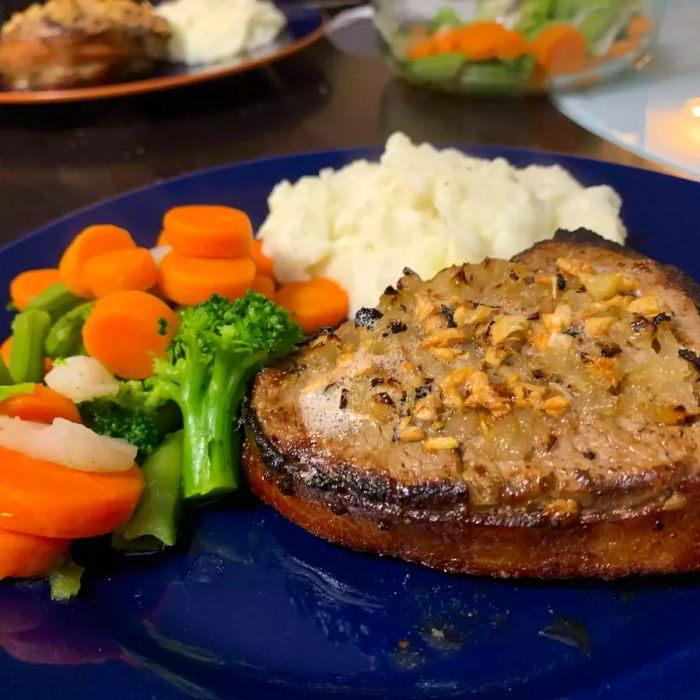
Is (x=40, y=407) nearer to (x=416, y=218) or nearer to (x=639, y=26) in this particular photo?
(x=416, y=218)

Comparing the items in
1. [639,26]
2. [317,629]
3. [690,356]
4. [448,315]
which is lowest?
[317,629]

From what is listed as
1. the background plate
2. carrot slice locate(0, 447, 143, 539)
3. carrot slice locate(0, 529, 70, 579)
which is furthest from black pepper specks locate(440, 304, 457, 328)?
the background plate

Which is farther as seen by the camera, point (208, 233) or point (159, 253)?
point (159, 253)

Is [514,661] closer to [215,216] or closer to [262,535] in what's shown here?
[262,535]

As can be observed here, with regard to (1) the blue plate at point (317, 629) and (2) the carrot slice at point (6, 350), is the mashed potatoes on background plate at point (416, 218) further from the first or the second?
(1) the blue plate at point (317, 629)

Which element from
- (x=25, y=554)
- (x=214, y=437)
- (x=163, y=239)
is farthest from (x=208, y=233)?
(x=25, y=554)

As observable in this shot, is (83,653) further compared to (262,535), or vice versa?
(262,535)

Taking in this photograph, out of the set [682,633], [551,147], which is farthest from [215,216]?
[551,147]

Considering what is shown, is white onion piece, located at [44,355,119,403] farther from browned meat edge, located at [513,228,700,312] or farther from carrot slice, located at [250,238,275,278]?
browned meat edge, located at [513,228,700,312]
